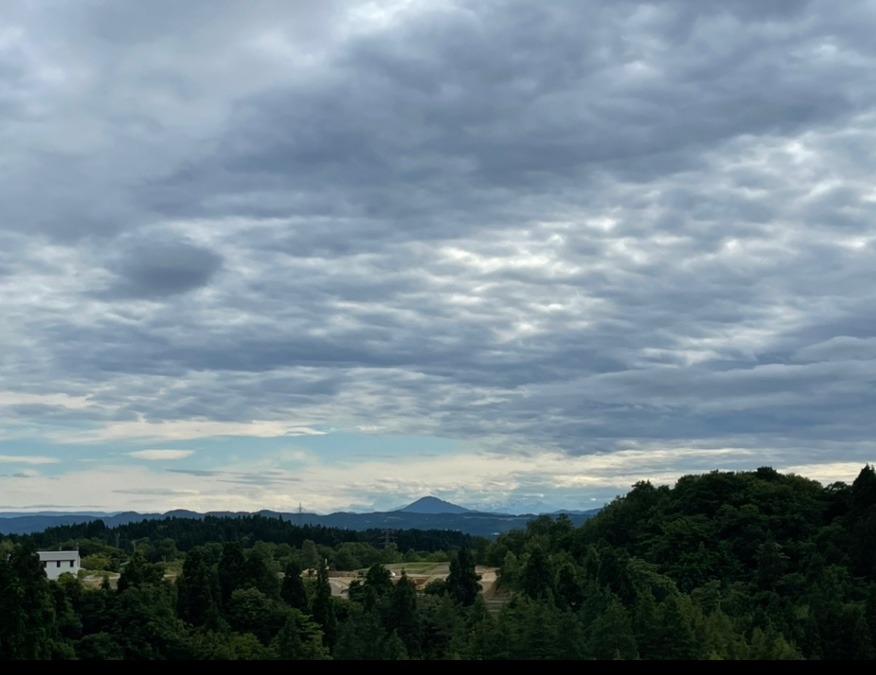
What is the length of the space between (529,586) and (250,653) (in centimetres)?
2133

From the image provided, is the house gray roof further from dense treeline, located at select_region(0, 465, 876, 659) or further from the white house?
dense treeline, located at select_region(0, 465, 876, 659)

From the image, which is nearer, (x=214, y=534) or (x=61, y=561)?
(x=61, y=561)

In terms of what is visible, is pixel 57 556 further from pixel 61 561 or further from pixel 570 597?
pixel 570 597

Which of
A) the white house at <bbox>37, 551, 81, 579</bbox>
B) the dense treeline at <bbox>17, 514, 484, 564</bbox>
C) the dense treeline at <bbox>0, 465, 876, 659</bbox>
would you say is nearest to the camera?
the dense treeline at <bbox>0, 465, 876, 659</bbox>

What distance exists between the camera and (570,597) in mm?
63438

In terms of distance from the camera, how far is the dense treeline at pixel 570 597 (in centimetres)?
4491

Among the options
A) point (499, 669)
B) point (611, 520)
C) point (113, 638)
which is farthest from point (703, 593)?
point (499, 669)

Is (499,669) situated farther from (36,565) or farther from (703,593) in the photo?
(703,593)

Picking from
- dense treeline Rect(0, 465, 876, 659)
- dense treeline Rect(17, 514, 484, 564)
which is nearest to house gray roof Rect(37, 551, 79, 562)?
dense treeline Rect(0, 465, 876, 659)

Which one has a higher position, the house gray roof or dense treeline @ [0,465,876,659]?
the house gray roof

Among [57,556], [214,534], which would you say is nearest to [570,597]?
[57,556]

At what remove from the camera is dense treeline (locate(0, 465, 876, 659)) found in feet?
147

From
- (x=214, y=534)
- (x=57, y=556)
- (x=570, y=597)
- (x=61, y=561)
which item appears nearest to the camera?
(x=570, y=597)

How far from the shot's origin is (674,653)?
4372 cm
